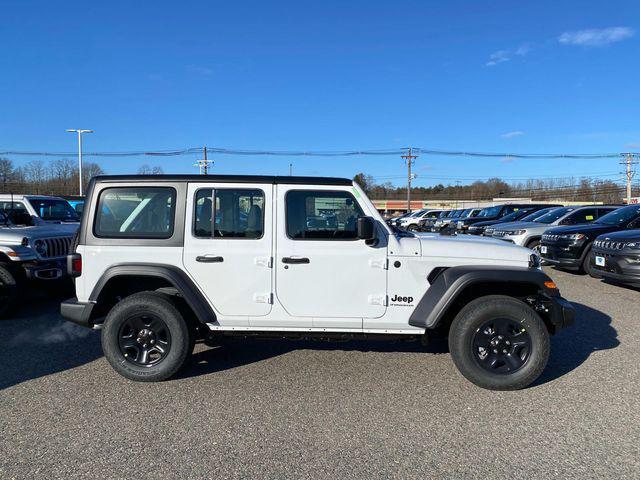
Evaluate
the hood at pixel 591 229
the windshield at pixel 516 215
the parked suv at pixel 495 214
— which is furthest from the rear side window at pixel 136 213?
the parked suv at pixel 495 214

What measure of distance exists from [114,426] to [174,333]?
95 centimetres

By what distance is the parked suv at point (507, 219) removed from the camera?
52.1 feet

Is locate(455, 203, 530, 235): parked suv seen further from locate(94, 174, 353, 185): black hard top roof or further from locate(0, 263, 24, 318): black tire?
locate(0, 263, 24, 318): black tire

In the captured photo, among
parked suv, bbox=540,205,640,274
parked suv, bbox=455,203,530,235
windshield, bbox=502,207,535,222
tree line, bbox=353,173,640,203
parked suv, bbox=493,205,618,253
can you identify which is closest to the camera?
parked suv, bbox=540,205,640,274

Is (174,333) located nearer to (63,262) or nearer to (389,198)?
(63,262)

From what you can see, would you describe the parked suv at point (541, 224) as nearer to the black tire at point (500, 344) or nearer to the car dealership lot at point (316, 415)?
the car dealership lot at point (316, 415)

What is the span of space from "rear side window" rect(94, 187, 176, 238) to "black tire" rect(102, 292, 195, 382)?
24.0 inches

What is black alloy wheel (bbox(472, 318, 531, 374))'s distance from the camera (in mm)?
3934

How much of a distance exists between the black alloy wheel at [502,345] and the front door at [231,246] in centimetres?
191

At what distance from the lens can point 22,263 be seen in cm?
640

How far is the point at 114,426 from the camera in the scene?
330cm

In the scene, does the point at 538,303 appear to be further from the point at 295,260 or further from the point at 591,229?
the point at 591,229

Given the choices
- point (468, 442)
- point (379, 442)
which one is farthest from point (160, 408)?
point (468, 442)

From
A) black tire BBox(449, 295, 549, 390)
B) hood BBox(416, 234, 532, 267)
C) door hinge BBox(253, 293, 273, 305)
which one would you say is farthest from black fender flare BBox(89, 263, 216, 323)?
black tire BBox(449, 295, 549, 390)
